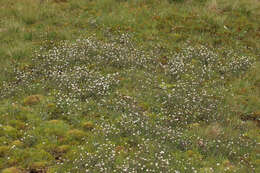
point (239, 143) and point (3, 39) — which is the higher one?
point (3, 39)

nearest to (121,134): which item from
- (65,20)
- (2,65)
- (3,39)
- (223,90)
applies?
(223,90)

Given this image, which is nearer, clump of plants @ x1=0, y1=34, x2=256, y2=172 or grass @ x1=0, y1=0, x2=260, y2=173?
clump of plants @ x1=0, y1=34, x2=256, y2=172

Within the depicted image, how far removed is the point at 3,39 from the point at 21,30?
120cm

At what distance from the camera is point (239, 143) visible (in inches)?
400

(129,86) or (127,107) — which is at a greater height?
(129,86)

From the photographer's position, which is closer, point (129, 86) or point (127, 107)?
point (127, 107)

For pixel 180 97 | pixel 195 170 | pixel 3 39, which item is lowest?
pixel 195 170

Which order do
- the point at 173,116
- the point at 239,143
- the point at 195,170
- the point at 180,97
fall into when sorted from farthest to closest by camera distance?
the point at 180,97 → the point at 173,116 → the point at 239,143 → the point at 195,170

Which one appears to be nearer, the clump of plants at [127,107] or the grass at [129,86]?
the clump of plants at [127,107]

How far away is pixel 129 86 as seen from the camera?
1305 centimetres

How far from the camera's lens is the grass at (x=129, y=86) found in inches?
371

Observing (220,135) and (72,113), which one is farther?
(72,113)

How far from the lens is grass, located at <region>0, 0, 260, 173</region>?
9.42 meters

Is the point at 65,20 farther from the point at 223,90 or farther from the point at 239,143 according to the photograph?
the point at 239,143
